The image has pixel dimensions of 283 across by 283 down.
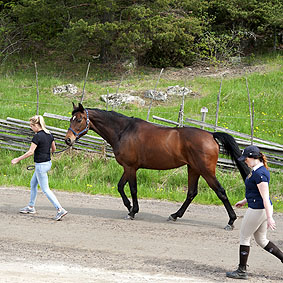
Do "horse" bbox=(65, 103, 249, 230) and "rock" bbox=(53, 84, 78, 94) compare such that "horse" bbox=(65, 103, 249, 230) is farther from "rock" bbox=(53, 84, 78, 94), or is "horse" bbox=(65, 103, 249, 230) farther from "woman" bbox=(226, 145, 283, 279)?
"rock" bbox=(53, 84, 78, 94)

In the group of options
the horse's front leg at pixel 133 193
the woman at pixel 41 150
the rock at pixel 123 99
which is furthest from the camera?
the rock at pixel 123 99

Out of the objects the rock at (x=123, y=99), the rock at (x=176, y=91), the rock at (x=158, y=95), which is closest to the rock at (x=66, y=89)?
the rock at (x=123, y=99)

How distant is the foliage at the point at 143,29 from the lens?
2167 cm

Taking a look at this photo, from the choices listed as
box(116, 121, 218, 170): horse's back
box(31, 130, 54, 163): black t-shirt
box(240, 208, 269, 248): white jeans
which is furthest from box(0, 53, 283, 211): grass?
box(240, 208, 269, 248): white jeans

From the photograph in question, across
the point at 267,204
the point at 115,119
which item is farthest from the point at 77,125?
the point at 267,204

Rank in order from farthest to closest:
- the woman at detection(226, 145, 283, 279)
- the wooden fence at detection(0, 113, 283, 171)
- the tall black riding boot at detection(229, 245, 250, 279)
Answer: the wooden fence at detection(0, 113, 283, 171), the tall black riding boot at detection(229, 245, 250, 279), the woman at detection(226, 145, 283, 279)

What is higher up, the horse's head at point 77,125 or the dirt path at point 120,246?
the horse's head at point 77,125

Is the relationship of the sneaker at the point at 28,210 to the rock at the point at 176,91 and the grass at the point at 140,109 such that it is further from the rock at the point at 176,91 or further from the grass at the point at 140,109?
the rock at the point at 176,91

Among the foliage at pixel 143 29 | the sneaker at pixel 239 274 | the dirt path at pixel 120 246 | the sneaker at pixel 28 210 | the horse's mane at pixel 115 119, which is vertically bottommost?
the sneaker at pixel 28 210

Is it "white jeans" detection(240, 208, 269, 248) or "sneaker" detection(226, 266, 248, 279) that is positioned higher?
"white jeans" detection(240, 208, 269, 248)

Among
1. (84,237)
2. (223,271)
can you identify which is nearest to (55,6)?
(84,237)

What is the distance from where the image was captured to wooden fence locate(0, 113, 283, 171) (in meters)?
12.0

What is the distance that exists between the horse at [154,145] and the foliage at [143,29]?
12.6 m

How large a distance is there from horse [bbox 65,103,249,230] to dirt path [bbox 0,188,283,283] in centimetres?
64
